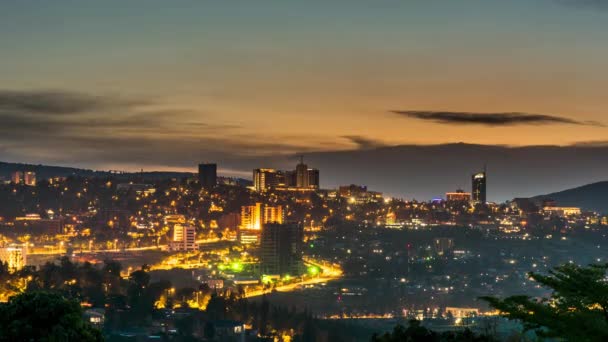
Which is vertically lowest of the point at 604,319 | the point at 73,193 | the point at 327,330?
the point at 327,330

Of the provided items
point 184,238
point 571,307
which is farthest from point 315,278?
point 571,307

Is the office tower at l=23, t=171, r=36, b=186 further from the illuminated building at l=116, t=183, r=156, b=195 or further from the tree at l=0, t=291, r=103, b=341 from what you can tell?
the tree at l=0, t=291, r=103, b=341

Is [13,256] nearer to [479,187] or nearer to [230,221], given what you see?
[230,221]

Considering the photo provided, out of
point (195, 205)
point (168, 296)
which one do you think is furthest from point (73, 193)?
point (168, 296)

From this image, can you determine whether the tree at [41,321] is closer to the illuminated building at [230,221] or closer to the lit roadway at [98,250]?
the lit roadway at [98,250]

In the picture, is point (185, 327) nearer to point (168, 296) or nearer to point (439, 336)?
point (168, 296)

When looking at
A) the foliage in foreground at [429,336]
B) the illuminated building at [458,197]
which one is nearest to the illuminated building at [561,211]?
the illuminated building at [458,197]
